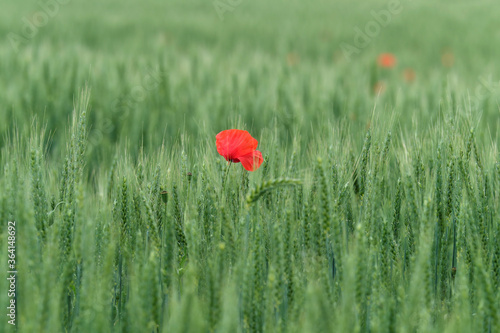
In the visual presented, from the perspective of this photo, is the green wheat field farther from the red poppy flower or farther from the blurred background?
the blurred background

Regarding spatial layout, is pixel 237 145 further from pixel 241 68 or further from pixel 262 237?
pixel 241 68

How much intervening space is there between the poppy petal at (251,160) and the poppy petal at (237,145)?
0.01 metres

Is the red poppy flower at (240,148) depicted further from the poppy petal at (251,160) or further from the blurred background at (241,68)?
the blurred background at (241,68)

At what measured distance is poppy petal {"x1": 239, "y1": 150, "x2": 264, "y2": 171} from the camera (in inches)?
41.9

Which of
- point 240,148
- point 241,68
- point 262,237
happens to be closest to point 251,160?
point 240,148

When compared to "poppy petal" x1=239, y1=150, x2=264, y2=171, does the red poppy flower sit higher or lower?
higher

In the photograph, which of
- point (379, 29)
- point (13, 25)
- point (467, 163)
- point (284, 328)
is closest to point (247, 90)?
point (467, 163)

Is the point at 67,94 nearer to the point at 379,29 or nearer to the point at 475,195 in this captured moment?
the point at 475,195

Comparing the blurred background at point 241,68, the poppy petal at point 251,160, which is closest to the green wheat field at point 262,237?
the poppy petal at point 251,160

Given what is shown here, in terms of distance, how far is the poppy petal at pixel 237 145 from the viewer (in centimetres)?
110

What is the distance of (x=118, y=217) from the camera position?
42.0 inches

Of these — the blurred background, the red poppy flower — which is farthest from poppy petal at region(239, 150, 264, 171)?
the blurred background

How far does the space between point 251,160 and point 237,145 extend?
0.05 m

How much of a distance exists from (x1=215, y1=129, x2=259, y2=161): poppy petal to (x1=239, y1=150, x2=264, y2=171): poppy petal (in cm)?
1
